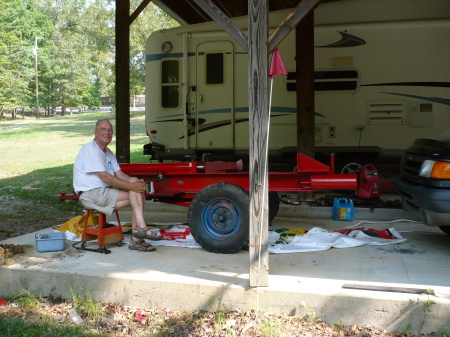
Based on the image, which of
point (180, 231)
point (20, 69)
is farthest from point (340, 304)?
point (20, 69)

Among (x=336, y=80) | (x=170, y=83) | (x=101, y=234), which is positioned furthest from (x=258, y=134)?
(x=170, y=83)

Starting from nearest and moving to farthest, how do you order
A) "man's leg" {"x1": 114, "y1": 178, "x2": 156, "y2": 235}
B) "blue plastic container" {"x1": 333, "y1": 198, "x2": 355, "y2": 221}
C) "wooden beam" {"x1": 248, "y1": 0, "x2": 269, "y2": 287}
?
1. "wooden beam" {"x1": 248, "y1": 0, "x2": 269, "y2": 287}
2. "man's leg" {"x1": 114, "y1": 178, "x2": 156, "y2": 235}
3. "blue plastic container" {"x1": 333, "y1": 198, "x2": 355, "y2": 221}

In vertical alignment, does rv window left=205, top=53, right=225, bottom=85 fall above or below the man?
above

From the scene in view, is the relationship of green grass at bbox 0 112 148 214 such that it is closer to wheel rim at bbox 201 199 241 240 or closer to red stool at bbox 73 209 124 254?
red stool at bbox 73 209 124 254

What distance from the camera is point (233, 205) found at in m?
5.58

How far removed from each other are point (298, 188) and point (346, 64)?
460 cm

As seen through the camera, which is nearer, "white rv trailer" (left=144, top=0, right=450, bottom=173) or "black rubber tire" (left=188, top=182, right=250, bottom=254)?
"black rubber tire" (left=188, top=182, right=250, bottom=254)

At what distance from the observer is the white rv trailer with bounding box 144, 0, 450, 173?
375 inches

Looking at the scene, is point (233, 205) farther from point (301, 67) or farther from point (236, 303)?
point (301, 67)

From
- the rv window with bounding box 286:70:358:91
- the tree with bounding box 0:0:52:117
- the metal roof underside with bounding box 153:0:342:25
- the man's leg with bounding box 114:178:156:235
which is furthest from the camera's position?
the tree with bounding box 0:0:52:117

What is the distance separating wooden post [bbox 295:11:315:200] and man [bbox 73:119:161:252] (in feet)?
10.9

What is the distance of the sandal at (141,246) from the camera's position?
18.7 ft

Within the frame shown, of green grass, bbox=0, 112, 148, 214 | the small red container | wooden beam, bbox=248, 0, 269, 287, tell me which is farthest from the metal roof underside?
wooden beam, bbox=248, 0, 269, 287

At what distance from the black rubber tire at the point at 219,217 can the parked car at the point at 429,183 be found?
1681 mm
